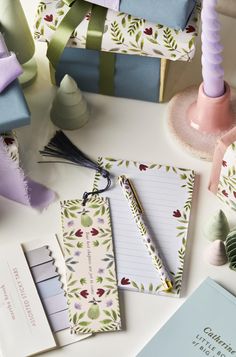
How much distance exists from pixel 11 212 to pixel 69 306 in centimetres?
18

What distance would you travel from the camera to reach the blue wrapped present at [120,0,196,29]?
0.91 m

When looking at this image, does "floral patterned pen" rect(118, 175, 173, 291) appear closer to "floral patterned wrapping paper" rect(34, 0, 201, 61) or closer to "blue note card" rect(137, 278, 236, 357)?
"blue note card" rect(137, 278, 236, 357)

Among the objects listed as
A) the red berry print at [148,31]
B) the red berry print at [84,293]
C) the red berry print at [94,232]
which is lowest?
the red berry print at [84,293]

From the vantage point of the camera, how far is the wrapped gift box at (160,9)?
0.91m

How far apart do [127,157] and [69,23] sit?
23 cm

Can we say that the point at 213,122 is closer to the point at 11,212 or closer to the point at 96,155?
the point at 96,155

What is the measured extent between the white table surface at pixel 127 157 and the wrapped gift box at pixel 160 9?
0.16m

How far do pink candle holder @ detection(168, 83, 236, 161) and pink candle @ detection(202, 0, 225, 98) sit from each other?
2 cm

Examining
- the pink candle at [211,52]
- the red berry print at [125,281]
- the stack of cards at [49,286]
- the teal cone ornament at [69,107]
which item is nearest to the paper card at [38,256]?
the stack of cards at [49,286]

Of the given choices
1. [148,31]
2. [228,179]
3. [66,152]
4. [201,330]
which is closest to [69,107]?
[66,152]

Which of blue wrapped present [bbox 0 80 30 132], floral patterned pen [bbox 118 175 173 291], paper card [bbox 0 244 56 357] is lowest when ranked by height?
paper card [bbox 0 244 56 357]

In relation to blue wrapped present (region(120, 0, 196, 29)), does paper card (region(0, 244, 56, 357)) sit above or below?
below

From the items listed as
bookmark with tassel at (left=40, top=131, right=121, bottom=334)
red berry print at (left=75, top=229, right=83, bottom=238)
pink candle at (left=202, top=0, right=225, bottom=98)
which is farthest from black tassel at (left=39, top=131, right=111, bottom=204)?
pink candle at (left=202, top=0, right=225, bottom=98)

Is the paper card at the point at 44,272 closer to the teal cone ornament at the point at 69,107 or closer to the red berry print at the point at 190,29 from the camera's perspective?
the teal cone ornament at the point at 69,107
